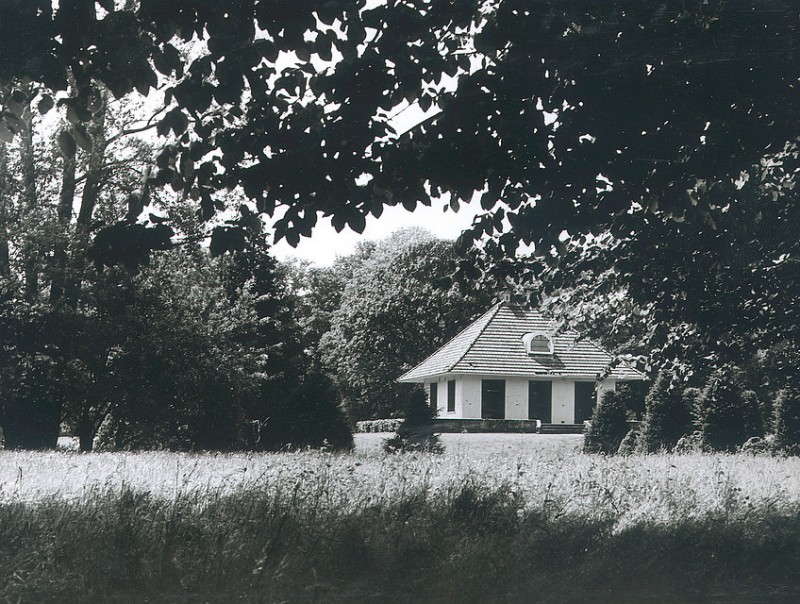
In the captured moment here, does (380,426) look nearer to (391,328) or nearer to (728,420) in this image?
(391,328)

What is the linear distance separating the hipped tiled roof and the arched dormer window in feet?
0.72

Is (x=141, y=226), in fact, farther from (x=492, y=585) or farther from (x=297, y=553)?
(x=492, y=585)

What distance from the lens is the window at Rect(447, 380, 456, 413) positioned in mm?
44281

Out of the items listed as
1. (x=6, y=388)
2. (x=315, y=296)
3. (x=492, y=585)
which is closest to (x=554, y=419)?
(x=315, y=296)

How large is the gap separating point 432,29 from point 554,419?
129ft

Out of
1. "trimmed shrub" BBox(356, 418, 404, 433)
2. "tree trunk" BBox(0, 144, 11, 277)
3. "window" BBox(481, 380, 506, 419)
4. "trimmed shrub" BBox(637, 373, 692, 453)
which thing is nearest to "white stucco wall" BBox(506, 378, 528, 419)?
"window" BBox(481, 380, 506, 419)

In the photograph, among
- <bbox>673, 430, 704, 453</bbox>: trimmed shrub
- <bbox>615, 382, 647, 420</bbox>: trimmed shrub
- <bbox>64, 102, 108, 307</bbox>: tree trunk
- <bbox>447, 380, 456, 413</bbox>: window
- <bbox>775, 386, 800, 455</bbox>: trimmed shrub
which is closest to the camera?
<bbox>64, 102, 108, 307</bbox>: tree trunk

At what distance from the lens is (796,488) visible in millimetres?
10312

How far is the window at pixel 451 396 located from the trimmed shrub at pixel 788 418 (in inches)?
757

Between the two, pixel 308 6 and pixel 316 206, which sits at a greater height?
pixel 308 6

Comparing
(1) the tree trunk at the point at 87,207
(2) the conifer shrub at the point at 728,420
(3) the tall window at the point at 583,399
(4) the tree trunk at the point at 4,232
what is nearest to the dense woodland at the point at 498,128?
(1) the tree trunk at the point at 87,207

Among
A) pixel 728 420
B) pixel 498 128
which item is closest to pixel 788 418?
pixel 728 420

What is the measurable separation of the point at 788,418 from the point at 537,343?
59.4 feet

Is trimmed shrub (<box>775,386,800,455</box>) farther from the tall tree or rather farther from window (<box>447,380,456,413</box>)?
the tall tree
